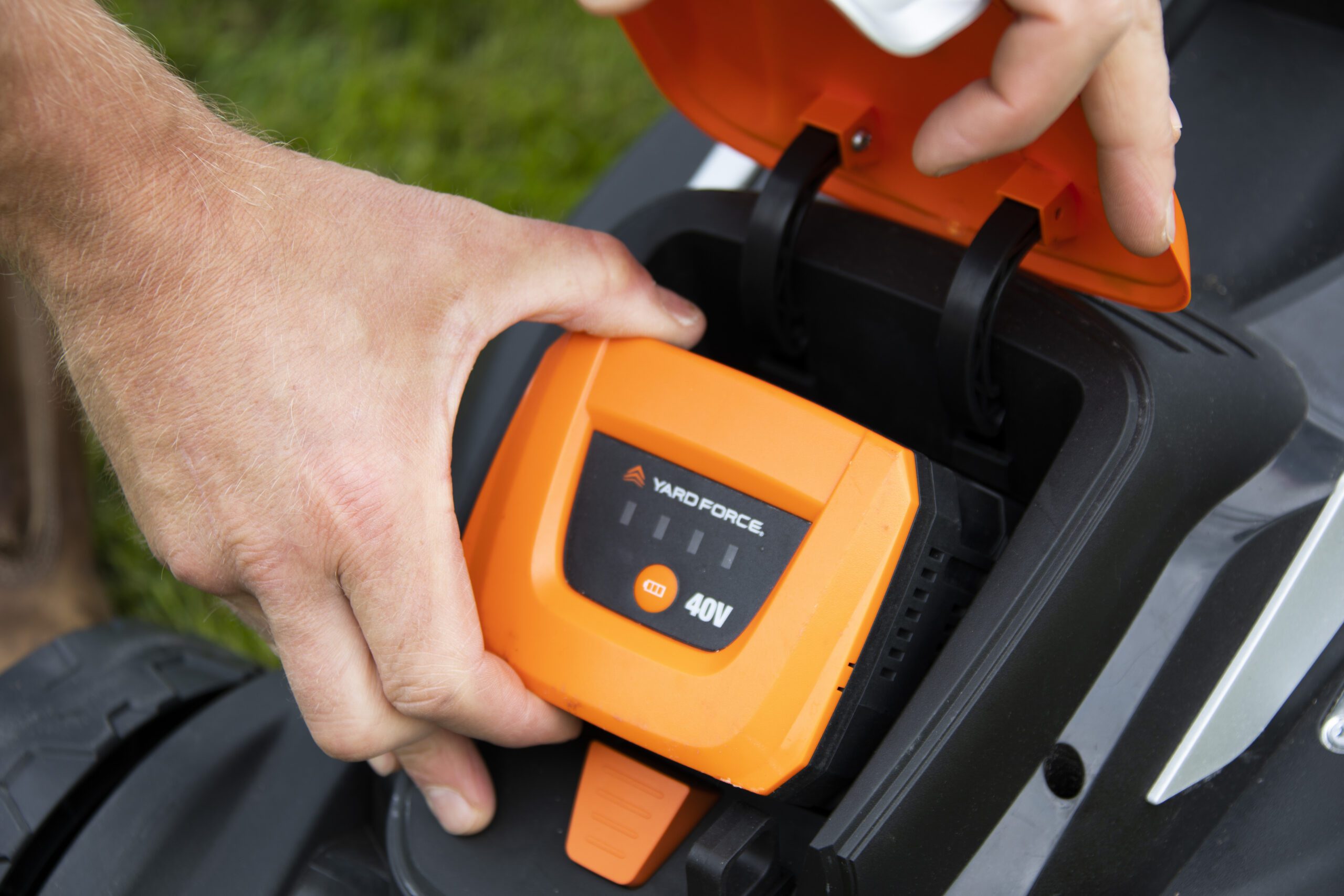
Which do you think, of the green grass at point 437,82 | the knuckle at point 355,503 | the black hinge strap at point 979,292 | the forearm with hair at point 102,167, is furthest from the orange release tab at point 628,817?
the green grass at point 437,82

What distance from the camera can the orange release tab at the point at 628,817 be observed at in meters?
0.81

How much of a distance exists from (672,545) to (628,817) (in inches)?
7.9

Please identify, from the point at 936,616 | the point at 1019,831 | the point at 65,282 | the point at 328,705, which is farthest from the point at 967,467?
the point at 65,282

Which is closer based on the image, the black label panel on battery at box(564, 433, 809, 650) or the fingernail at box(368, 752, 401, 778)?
the black label panel on battery at box(564, 433, 809, 650)

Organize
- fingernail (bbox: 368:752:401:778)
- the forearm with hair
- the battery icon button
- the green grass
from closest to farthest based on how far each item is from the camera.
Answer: the forearm with hair
the battery icon button
fingernail (bbox: 368:752:401:778)
the green grass

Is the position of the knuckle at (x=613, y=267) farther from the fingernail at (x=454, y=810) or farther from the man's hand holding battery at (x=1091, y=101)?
the fingernail at (x=454, y=810)

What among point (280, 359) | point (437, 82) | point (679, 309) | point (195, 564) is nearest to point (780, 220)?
point (679, 309)

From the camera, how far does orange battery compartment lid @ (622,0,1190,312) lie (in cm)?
77

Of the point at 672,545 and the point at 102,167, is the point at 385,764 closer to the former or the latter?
the point at 672,545

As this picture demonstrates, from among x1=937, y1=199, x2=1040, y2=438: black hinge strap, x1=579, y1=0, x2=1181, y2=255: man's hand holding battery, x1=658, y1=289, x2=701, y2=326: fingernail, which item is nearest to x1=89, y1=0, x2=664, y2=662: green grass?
x1=658, y1=289, x2=701, y2=326: fingernail

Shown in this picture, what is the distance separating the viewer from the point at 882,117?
2.83 ft

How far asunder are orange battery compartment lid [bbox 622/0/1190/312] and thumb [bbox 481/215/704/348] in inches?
7.4

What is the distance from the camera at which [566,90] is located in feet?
7.42

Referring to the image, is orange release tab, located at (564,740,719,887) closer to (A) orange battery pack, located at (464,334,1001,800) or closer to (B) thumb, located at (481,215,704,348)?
(A) orange battery pack, located at (464,334,1001,800)
